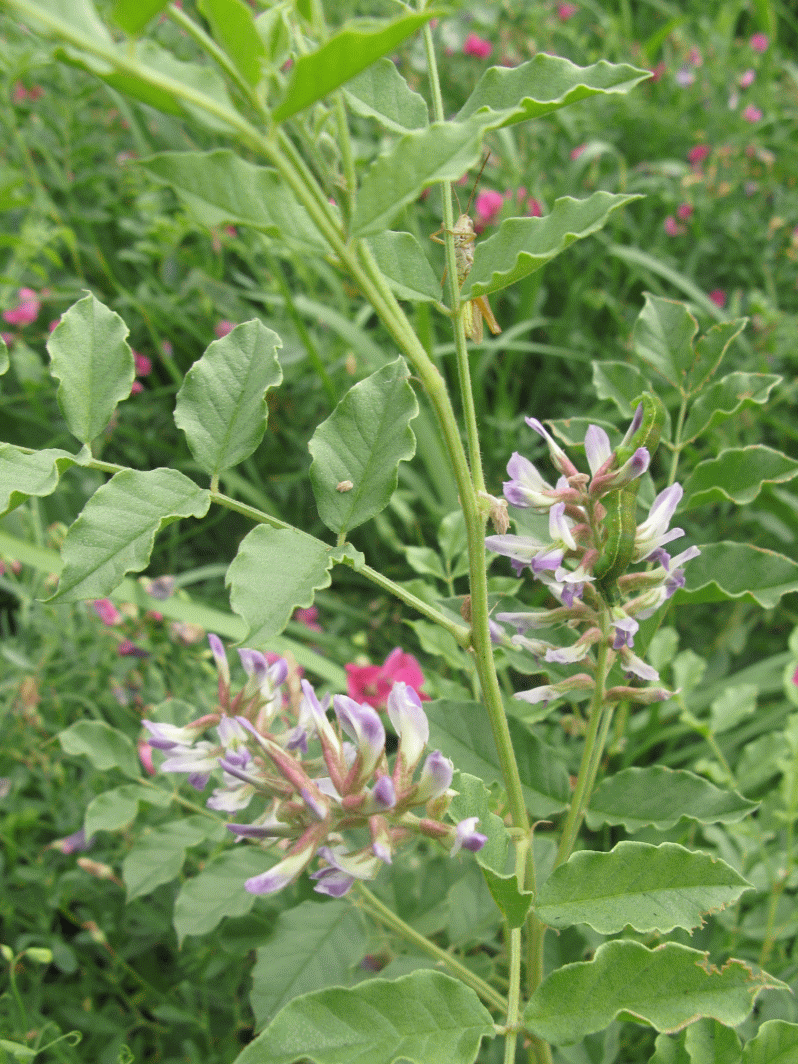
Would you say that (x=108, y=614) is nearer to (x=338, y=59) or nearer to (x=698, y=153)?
(x=338, y=59)

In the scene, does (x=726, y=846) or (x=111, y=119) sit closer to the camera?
(x=726, y=846)

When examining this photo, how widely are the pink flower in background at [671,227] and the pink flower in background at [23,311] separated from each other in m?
1.72

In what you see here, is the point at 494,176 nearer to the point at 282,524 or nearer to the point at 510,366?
the point at 510,366

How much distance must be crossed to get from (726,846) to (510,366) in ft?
4.41

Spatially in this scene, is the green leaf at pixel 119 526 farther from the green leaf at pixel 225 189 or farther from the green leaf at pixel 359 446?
the green leaf at pixel 225 189

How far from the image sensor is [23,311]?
2.19 meters

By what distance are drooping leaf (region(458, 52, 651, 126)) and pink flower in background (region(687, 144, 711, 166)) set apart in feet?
7.63

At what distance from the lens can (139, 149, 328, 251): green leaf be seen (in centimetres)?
44

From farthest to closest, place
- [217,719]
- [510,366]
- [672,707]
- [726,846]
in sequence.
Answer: [510,366] < [672,707] < [726,846] < [217,719]

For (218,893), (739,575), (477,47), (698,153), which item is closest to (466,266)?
(739,575)

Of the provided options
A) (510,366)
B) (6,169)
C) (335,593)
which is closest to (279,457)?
(335,593)

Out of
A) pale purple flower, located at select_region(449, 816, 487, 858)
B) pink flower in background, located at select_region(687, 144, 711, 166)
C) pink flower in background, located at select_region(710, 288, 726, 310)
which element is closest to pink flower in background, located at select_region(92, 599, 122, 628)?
pale purple flower, located at select_region(449, 816, 487, 858)

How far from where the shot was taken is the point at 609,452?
2.22ft

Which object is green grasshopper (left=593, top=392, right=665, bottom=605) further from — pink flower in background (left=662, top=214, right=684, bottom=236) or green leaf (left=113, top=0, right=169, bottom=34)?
pink flower in background (left=662, top=214, right=684, bottom=236)
